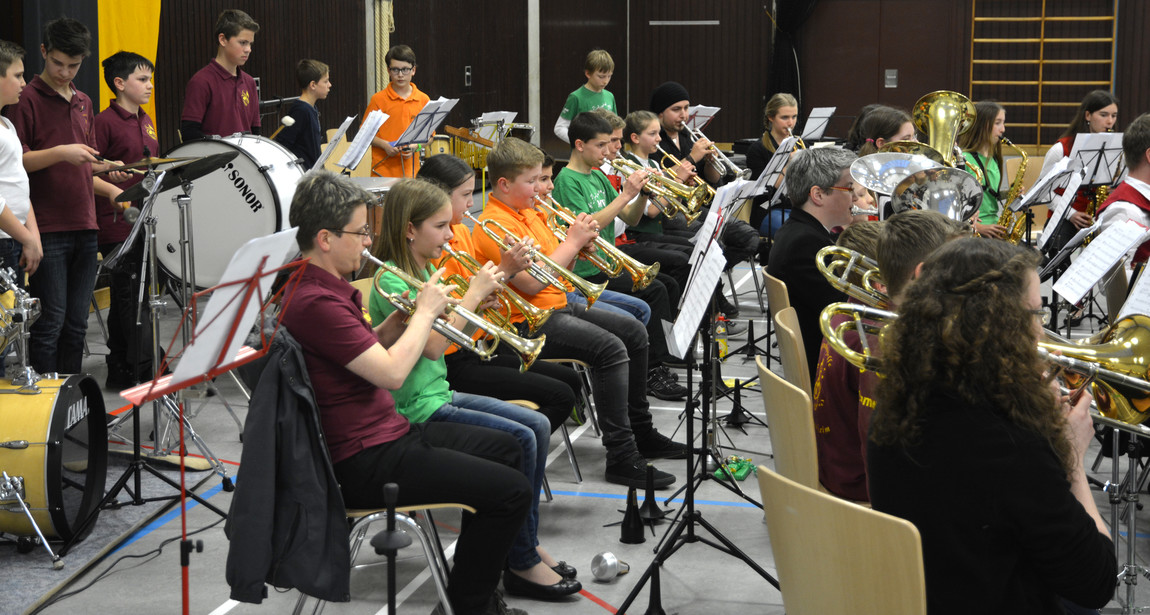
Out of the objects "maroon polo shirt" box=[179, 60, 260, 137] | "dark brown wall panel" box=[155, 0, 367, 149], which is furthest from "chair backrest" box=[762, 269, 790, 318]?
"dark brown wall panel" box=[155, 0, 367, 149]

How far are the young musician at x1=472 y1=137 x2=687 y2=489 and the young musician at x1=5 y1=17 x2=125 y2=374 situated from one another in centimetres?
164

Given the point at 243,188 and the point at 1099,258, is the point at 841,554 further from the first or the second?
the point at 243,188

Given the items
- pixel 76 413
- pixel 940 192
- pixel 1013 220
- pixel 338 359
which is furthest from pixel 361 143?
pixel 1013 220

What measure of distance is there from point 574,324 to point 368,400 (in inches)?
59.8

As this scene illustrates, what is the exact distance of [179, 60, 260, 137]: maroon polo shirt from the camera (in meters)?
5.86

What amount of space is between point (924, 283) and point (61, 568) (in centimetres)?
272

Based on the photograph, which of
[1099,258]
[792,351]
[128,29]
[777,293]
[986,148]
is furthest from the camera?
[128,29]

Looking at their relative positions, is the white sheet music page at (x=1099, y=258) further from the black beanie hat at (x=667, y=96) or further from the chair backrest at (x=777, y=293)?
the black beanie hat at (x=667, y=96)

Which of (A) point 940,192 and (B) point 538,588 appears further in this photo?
(A) point 940,192

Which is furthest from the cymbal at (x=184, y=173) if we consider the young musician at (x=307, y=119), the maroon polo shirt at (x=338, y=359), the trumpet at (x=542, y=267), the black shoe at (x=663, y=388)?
the young musician at (x=307, y=119)

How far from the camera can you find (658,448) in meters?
4.45

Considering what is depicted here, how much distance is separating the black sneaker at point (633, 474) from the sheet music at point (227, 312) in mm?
2287

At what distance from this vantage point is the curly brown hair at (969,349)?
1.75m

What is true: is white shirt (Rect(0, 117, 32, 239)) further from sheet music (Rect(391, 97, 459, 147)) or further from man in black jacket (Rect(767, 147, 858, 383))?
man in black jacket (Rect(767, 147, 858, 383))
